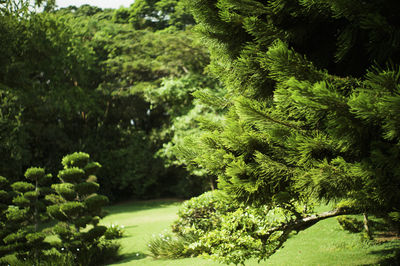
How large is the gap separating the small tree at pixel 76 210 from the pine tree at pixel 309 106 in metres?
5.74

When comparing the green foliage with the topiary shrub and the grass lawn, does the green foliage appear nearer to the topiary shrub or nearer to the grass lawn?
the topiary shrub

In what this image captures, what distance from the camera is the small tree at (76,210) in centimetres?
791

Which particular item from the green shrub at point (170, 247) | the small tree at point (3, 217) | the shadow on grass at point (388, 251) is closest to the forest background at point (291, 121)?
the green shrub at point (170, 247)

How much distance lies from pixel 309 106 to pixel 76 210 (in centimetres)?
764

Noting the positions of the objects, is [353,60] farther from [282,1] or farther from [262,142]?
[262,142]

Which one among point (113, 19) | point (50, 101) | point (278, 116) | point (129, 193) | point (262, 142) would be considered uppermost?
point (113, 19)

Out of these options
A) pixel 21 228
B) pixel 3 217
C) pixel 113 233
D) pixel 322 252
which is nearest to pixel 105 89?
pixel 113 233

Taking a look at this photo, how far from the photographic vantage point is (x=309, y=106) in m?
1.95

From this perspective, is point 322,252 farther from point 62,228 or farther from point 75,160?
point 75,160

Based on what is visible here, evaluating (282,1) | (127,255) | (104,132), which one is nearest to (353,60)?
(282,1)

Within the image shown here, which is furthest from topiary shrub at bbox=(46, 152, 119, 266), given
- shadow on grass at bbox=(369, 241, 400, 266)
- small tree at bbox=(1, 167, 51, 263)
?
shadow on grass at bbox=(369, 241, 400, 266)

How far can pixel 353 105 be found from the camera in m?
1.77

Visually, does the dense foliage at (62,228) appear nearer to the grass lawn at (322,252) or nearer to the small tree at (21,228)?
the small tree at (21,228)

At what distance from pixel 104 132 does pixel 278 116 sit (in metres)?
22.9
